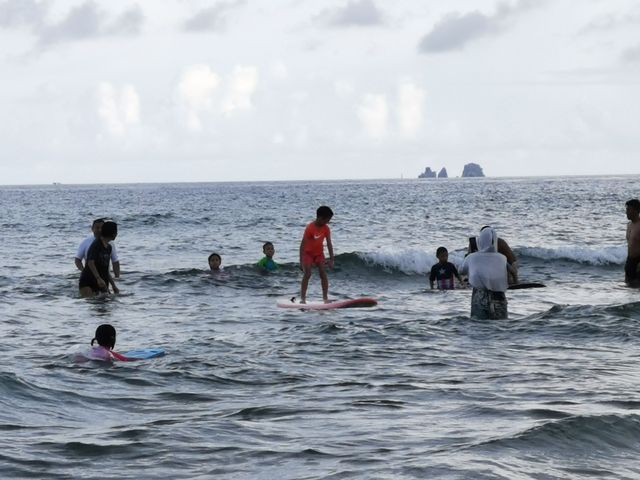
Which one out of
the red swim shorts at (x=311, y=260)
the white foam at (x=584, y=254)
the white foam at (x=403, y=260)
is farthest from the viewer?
the white foam at (x=584, y=254)

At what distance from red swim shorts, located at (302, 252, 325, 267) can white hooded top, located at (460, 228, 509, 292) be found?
4.15m

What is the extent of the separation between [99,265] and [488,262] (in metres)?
7.08

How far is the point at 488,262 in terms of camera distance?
13.2m

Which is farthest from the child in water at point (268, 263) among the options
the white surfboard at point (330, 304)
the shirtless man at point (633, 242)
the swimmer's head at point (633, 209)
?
the swimmer's head at point (633, 209)

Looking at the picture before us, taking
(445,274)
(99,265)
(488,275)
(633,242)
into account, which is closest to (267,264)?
(445,274)

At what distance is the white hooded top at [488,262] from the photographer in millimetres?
13184

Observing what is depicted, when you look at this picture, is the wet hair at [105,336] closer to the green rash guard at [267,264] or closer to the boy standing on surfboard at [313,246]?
the boy standing on surfboard at [313,246]

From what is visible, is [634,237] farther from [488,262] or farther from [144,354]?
[144,354]

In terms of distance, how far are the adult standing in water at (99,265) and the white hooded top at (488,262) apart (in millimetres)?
6119

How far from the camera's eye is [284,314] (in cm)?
1627

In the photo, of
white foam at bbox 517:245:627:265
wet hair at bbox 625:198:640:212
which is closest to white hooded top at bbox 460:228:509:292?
wet hair at bbox 625:198:640:212

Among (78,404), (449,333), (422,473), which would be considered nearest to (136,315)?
(449,333)

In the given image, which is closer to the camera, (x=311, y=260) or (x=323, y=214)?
(x=323, y=214)

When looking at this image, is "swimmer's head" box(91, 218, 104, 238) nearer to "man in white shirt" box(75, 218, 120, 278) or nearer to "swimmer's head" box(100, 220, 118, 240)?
"man in white shirt" box(75, 218, 120, 278)
